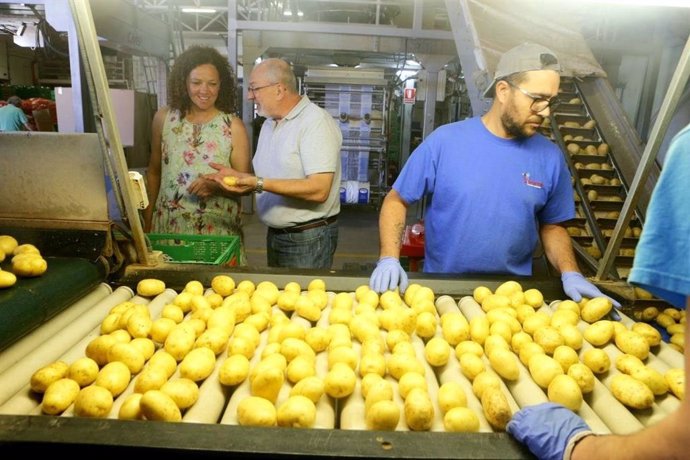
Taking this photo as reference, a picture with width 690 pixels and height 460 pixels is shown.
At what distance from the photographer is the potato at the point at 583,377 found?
51.9 inches

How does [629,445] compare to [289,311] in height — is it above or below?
above

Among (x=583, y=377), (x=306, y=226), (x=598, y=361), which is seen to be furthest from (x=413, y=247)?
(x=583, y=377)

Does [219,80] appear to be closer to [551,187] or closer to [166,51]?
[551,187]

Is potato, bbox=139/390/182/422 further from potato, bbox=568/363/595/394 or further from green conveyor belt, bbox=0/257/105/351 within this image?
potato, bbox=568/363/595/394

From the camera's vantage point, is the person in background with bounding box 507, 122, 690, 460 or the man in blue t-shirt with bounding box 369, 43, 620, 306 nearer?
the person in background with bounding box 507, 122, 690, 460

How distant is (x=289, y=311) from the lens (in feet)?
5.96

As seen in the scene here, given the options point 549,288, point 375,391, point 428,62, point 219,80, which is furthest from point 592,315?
point 428,62

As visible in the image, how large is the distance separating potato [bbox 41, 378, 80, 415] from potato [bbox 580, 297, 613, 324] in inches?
63.1

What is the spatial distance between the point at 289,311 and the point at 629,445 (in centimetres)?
117

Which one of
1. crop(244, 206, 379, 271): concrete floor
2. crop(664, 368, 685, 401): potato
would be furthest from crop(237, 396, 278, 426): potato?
crop(244, 206, 379, 271): concrete floor

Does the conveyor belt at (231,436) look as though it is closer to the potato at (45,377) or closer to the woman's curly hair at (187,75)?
the potato at (45,377)

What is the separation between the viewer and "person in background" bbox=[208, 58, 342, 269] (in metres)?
2.90

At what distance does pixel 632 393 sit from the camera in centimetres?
128

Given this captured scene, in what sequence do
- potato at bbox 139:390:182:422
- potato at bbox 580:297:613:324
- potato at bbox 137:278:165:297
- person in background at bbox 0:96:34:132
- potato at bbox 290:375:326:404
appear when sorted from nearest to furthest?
potato at bbox 139:390:182:422, potato at bbox 290:375:326:404, potato at bbox 580:297:613:324, potato at bbox 137:278:165:297, person in background at bbox 0:96:34:132
